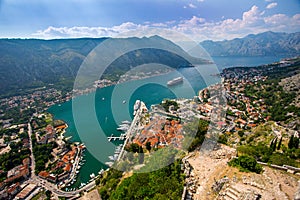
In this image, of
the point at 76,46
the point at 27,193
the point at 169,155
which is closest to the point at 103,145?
the point at 27,193

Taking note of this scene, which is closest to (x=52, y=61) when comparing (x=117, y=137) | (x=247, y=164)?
(x=117, y=137)

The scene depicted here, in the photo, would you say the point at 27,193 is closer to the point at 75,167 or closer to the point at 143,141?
the point at 75,167

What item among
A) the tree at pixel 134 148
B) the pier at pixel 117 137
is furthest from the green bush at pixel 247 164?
the pier at pixel 117 137

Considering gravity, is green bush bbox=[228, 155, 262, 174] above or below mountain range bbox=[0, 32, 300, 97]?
below

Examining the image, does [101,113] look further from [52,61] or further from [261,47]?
[261,47]

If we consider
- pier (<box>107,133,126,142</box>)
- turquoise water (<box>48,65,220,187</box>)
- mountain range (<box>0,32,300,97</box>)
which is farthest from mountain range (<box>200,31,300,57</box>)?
pier (<box>107,133,126,142</box>)

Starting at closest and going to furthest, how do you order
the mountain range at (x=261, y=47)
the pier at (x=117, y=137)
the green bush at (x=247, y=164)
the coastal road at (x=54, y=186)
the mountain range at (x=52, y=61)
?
the green bush at (x=247, y=164) < the coastal road at (x=54, y=186) < the pier at (x=117, y=137) < the mountain range at (x=52, y=61) < the mountain range at (x=261, y=47)

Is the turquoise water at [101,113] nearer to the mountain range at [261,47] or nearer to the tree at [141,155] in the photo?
the tree at [141,155]

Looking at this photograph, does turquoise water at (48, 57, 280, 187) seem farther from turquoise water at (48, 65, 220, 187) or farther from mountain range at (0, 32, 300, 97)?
mountain range at (0, 32, 300, 97)
